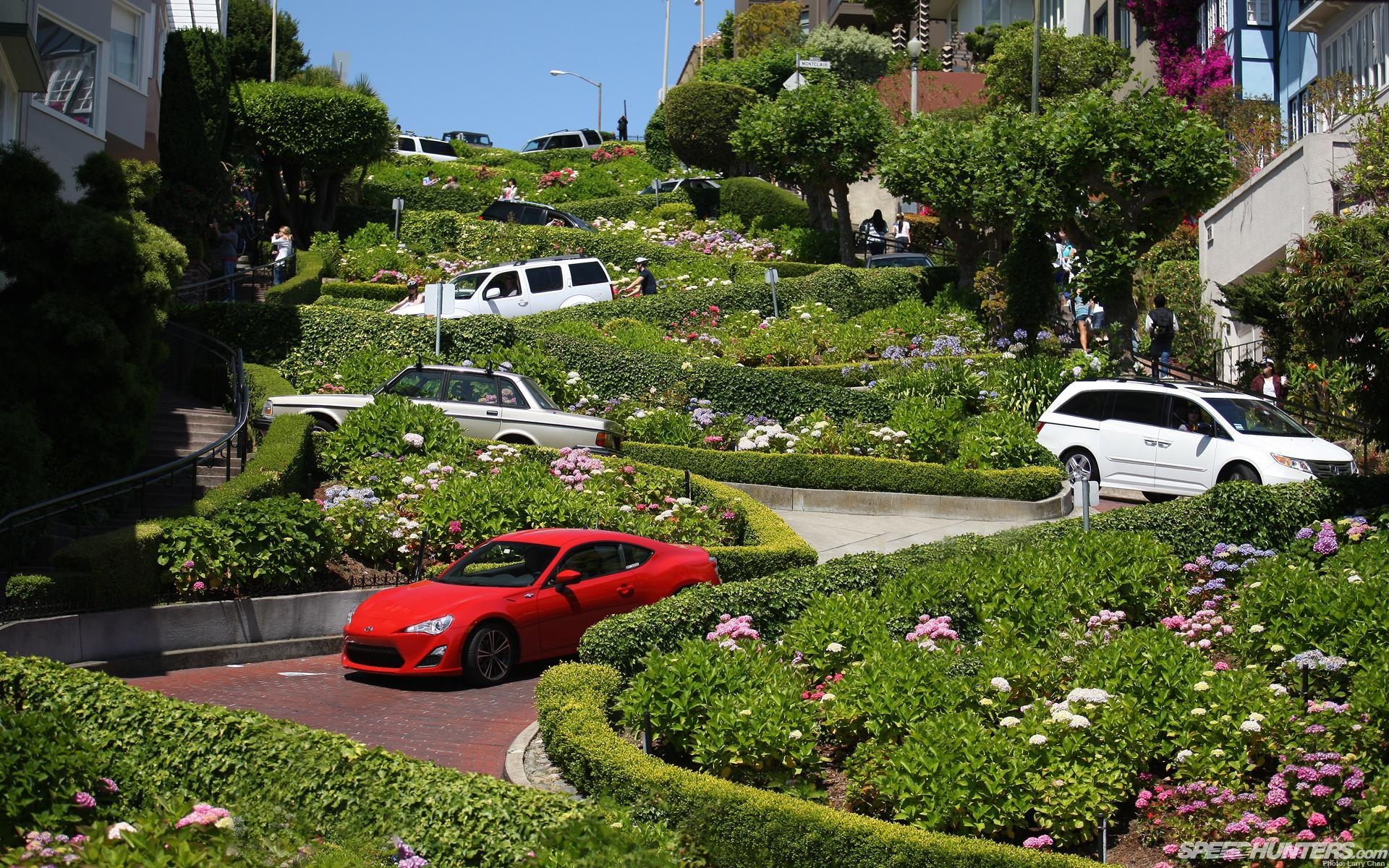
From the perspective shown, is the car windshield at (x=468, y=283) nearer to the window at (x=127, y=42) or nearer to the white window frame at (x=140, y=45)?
the white window frame at (x=140, y=45)

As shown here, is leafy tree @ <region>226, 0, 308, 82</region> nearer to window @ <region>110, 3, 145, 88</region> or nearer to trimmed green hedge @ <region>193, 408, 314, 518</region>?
window @ <region>110, 3, 145, 88</region>

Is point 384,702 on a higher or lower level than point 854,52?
lower

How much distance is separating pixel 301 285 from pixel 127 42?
5814 millimetres

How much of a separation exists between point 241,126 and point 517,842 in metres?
36.5

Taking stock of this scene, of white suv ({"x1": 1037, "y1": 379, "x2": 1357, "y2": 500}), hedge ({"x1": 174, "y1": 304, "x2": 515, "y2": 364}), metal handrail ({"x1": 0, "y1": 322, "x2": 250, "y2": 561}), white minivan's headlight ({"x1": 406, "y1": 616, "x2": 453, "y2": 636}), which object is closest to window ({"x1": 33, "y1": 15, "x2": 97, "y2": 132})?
hedge ({"x1": 174, "y1": 304, "x2": 515, "y2": 364})

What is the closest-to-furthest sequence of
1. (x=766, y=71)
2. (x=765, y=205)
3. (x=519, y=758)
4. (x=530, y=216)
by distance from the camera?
(x=519, y=758) → (x=530, y=216) → (x=765, y=205) → (x=766, y=71)

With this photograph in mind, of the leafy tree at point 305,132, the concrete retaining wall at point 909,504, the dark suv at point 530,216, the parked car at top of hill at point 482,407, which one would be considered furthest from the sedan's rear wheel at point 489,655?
the leafy tree at point 305,132

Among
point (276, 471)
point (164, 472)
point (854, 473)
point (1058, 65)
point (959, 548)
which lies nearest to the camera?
point (959, 548)

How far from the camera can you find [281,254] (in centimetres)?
3412

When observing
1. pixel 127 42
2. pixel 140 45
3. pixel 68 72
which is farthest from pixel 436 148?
pixel 68 72

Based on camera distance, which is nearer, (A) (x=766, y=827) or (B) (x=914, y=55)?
(A) (x=766, y=827)

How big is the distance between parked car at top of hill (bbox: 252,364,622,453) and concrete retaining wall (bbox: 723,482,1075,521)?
237 cm

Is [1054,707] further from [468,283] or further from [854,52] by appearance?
[854,52]

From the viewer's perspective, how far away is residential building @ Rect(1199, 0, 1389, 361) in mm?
25797
